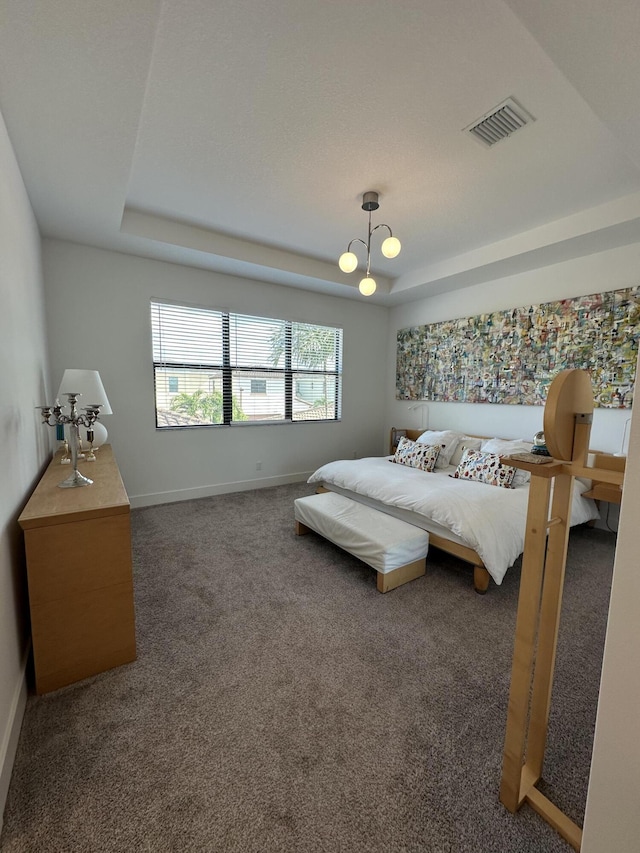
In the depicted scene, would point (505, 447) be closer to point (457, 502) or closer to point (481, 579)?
point (457, 502)

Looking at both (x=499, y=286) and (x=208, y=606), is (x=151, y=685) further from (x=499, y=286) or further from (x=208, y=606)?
(x=499, y=286)

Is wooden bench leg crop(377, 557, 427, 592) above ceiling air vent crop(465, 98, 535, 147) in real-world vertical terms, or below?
below

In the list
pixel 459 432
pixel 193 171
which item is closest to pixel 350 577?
pixel 459 432

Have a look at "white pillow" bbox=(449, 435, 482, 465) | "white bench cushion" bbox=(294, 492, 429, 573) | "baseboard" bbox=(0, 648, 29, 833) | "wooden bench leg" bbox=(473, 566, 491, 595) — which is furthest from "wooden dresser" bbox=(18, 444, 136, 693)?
"white pillow" bbox=(449, 435, 482, 465)

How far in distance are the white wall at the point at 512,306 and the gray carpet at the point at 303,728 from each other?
187cm

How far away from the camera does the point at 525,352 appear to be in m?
3.78

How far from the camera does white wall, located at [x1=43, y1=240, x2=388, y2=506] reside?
3332 millimetres

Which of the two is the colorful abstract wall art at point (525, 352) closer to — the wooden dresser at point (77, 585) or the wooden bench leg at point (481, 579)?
the wooden bench leg at point (481, 579)

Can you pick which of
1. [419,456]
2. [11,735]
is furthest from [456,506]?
[11,735]

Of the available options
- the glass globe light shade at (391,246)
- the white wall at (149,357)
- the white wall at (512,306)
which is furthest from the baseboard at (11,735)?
the white wall at (512,306)

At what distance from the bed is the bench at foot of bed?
13 cm

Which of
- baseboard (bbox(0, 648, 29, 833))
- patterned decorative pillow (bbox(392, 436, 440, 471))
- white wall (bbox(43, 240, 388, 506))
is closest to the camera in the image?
baseboard (bbox(0, 648, 29, 833))

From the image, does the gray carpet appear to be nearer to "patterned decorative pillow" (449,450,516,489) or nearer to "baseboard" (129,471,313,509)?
"patterned decorative pillow" (449,450,516,489)

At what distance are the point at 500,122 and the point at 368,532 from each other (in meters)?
2.55
